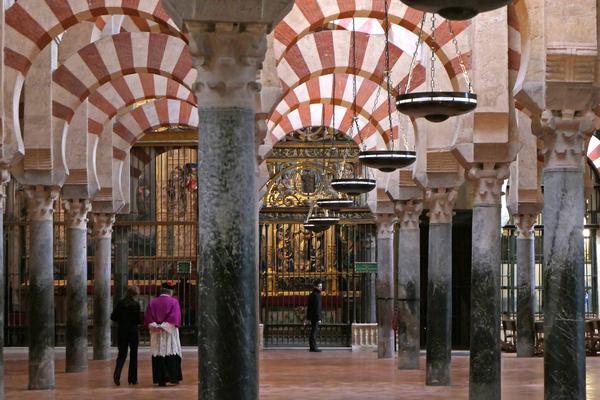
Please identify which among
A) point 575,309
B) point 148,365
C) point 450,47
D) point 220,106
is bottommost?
point 148,365

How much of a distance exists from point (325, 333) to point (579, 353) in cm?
1681

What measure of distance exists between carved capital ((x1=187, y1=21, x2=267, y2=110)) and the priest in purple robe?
25.2 feet

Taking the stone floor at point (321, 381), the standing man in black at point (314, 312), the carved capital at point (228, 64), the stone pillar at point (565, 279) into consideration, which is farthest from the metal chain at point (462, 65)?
the standing man in black at point (314, 312)

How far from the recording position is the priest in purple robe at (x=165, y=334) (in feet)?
50.4

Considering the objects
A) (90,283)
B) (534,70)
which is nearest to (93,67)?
(534,70)

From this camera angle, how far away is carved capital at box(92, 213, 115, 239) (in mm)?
21953

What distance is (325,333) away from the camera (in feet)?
90.2

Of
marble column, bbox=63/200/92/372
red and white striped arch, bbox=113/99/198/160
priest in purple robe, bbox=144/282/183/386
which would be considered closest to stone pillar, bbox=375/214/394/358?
red and white striped arch, bbox=113/99/198/160

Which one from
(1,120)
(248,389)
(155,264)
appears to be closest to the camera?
(248,389)

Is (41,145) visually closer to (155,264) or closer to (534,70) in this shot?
(534,70)

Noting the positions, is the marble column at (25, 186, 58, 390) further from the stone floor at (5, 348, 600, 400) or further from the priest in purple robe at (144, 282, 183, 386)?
the priest in purple robe at (144, 282, 183, 386)

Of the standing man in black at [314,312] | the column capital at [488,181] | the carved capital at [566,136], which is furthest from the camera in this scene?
the standing man in black at [314,312]

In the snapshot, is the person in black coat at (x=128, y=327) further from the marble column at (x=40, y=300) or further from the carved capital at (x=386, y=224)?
the carved capital at (x=386, y=224)

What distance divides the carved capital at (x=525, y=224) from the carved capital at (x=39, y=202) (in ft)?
30.8
